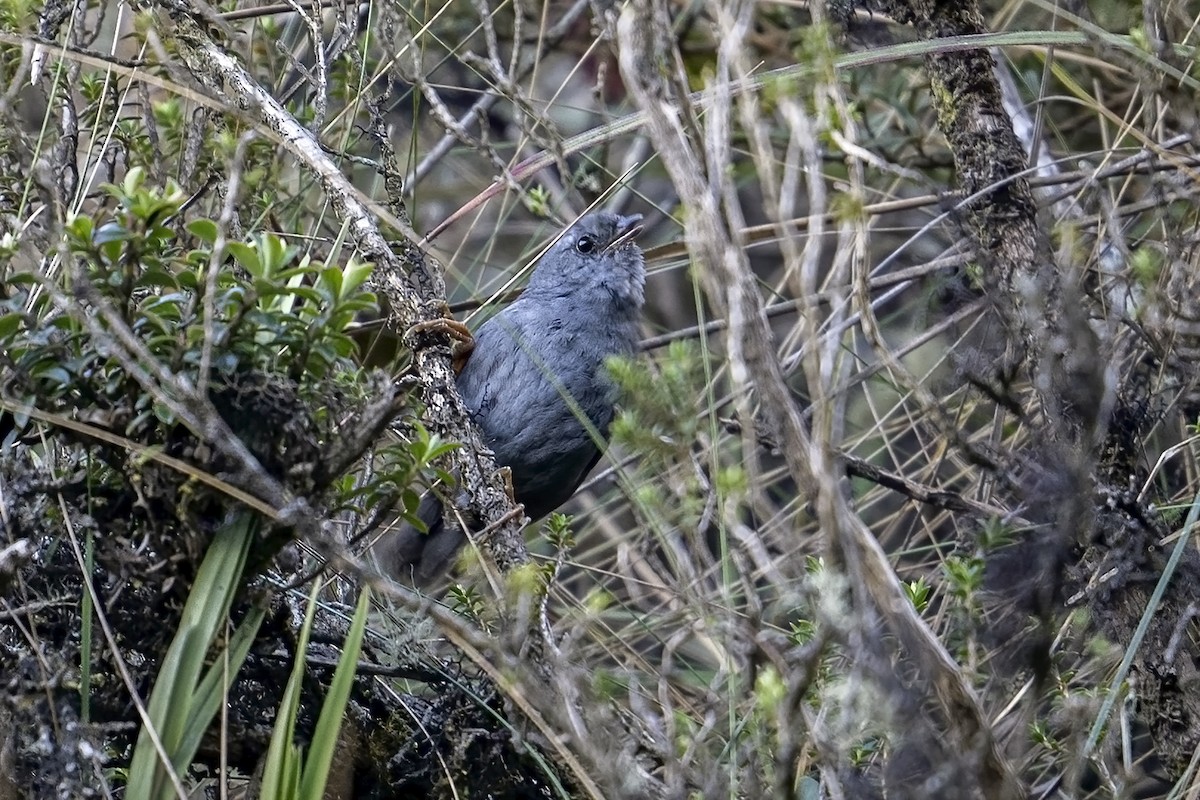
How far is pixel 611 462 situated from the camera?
3.01 meters

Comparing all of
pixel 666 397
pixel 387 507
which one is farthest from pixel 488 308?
pixel 666 397

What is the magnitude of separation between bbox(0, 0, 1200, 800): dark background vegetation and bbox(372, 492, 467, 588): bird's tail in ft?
1.88

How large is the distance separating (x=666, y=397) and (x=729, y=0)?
0.76m

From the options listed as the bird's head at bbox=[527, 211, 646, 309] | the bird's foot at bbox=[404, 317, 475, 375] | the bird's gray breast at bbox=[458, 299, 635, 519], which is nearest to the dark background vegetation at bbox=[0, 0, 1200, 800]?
→ the bird's foot at bbox=[404, 317, 475, 375]

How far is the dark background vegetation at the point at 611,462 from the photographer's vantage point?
1951mm

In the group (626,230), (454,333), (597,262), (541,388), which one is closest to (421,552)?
(541,388)

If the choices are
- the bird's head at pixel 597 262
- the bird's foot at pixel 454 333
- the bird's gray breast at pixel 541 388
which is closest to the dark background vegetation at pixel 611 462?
the bird's foot at pixel 454 333

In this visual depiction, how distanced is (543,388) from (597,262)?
66 centimetres

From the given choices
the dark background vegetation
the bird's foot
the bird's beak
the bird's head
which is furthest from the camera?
the bird's beak

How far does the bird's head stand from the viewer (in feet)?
14.9

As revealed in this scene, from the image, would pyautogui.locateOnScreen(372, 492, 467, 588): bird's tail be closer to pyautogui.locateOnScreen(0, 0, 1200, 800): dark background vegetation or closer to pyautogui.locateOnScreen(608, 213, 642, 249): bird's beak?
pyautogui.locateOnScreen(0, 0, 1200, 800): dark background vegetation

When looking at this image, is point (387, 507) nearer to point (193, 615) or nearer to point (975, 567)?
point (193, 615)

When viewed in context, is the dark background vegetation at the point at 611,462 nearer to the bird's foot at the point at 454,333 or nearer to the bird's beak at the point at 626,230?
the bird's foot at the point at 454,333

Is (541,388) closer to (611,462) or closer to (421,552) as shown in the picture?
(421,552)
